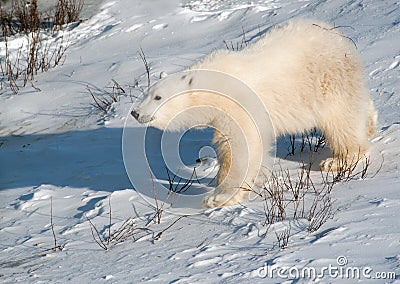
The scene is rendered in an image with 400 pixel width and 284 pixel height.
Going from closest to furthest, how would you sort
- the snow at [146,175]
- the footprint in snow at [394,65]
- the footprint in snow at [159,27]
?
the snow at [146,175], the footprint in snow at [394,65], the footprint in snow at [159,27]

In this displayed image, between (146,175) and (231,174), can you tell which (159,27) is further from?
(231,174)

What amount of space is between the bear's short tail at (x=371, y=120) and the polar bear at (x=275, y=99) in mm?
293

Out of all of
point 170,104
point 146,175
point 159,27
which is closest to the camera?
point 170,104

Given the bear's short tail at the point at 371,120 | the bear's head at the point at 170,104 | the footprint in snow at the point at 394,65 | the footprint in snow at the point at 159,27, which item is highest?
the bear's head at the point at 170,104

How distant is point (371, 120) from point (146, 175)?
1969 millimetres

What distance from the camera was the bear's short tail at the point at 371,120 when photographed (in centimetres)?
590

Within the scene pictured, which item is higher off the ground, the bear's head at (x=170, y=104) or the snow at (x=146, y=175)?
the bear's head at (x=170, y=104)

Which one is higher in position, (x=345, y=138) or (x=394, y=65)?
(x=394, y=65)

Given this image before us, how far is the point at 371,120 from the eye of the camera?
19.5 feet

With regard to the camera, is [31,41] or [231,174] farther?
[31,41]

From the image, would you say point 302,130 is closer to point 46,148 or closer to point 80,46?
point 46,148

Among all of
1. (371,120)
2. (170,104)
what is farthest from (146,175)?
(371,120)

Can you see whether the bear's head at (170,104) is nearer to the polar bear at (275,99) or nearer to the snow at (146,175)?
the polar bear at (275,99)

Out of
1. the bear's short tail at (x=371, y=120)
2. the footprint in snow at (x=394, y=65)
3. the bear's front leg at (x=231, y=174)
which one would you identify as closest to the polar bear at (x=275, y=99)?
the bear's front leg at (x=231, y=174)
